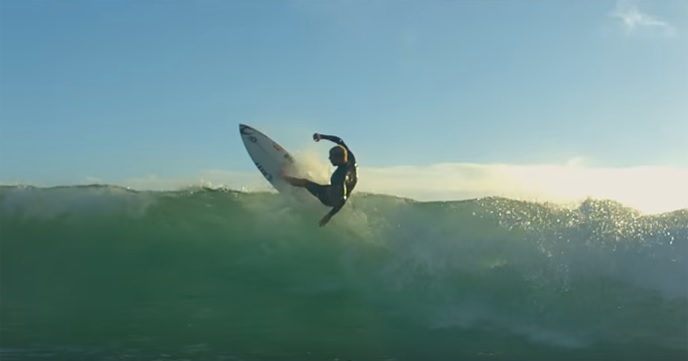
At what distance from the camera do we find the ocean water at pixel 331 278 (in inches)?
339

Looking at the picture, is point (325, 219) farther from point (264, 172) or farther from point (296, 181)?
point (264, 172)

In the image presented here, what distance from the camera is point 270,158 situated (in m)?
11.6

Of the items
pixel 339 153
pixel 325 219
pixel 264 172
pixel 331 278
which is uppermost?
pixel 339 153

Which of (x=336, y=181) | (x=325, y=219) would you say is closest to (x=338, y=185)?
(x=336, y=181)

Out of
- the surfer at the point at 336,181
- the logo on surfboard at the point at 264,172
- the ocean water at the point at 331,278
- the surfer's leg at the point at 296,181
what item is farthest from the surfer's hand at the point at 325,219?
the logo on surfboard at the point at 264,172

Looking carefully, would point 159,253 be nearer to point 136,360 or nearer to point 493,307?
point 136,360

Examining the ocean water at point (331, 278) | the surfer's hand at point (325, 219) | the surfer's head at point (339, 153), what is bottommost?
the ocean water at point (331, 278)

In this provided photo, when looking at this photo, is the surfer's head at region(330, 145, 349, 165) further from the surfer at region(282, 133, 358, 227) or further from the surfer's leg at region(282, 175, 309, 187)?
the surfer's leg at region(282, 175, 309, 187)

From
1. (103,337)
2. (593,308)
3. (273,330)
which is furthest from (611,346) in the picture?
(103,337)

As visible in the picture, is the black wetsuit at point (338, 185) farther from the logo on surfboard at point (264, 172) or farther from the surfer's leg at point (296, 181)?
the logo on surfboard at point (264, 172)

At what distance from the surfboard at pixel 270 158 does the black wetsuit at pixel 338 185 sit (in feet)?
1.68

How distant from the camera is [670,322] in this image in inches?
384

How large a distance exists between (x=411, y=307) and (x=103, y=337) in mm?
3676

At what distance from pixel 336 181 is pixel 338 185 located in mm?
76
